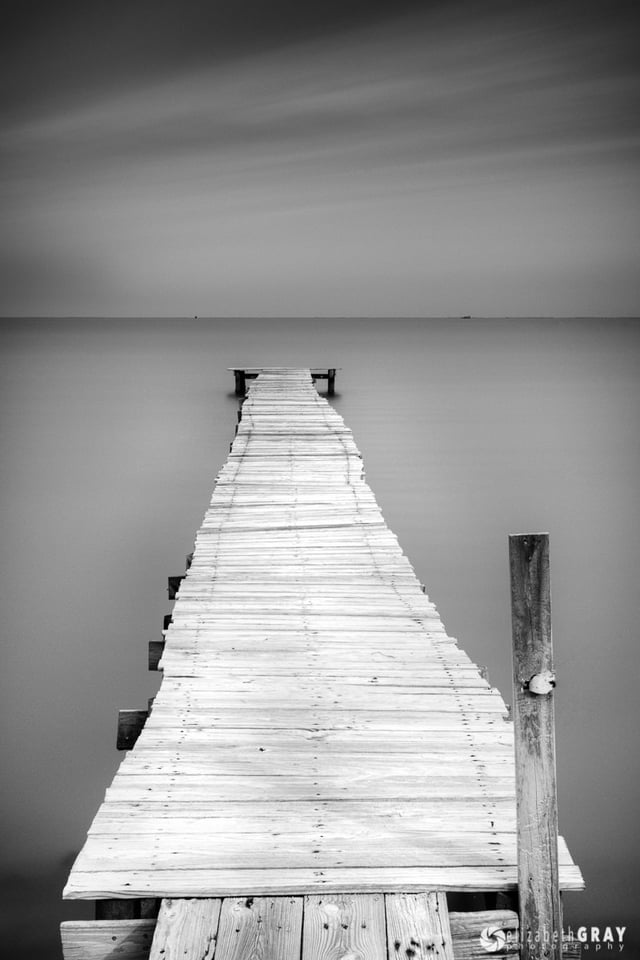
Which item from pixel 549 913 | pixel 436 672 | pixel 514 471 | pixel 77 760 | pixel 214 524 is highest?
pixel 514 471

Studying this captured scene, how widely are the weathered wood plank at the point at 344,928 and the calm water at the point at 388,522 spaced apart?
2.82 meters

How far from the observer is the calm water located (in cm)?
647

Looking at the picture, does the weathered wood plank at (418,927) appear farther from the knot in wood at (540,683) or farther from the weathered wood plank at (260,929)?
the knot in wood at (540,683)

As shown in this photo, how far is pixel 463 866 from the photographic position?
10.2 ft

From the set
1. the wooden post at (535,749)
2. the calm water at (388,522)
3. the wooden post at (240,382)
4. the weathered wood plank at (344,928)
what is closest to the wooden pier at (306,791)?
the weathered wood plank at (344,928)

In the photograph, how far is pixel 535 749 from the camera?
109 inches

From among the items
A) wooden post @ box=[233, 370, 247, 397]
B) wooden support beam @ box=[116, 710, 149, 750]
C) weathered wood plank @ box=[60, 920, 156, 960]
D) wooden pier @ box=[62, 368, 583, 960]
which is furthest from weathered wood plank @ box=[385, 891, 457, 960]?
wooden post @ box=[233, 370, 247, 397]

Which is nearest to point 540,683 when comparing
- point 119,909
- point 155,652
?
point 119,909

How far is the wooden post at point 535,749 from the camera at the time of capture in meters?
2.65

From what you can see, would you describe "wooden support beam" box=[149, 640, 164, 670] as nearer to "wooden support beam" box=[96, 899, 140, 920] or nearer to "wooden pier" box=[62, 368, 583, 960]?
"wooden pier" box=[62, 368, 583, 960]

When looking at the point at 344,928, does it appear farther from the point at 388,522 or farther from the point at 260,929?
the point at 388,522

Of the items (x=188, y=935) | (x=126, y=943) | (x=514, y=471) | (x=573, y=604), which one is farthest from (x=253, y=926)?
(x=514, y=471)

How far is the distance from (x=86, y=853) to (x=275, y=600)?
3.07m

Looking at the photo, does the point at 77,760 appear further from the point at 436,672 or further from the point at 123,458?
the point at 123,458
